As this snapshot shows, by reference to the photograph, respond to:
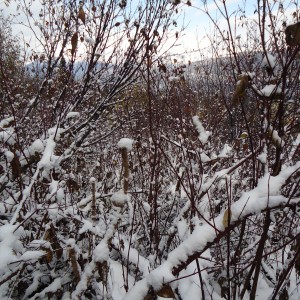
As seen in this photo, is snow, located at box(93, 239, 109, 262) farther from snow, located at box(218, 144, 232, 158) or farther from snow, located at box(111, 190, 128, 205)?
snow, located at box(218, 144, 232, 158)

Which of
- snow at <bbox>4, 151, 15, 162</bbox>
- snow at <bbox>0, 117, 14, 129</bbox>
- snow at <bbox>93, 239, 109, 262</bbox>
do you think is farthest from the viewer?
snow at <bbox>0, 117, 14, 129</bbox>

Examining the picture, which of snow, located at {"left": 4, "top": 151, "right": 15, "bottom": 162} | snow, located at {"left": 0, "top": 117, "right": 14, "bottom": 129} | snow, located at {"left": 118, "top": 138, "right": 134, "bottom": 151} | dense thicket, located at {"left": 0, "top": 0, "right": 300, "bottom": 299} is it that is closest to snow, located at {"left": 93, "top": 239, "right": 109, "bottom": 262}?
dense thicket, located at {"left": 0, "top": 0, "right": 300, "bottom": 299}

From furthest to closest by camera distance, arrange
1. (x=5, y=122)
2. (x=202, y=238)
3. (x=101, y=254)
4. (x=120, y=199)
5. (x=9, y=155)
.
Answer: (x=5, y=122), (x=9, y=155), (x=101, y=254), (x=120, y=199), (x=202, y=238)

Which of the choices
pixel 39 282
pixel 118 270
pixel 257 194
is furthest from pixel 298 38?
pixel 39 282

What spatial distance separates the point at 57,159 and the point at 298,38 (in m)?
1.52

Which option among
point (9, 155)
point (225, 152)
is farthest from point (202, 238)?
point (9, 155)

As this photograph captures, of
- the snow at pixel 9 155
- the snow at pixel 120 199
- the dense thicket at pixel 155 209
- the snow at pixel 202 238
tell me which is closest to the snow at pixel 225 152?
the dense thicket at pixel 155 209

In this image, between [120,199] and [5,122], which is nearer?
[120,199]

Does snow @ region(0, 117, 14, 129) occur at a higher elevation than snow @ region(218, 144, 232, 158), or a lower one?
higher

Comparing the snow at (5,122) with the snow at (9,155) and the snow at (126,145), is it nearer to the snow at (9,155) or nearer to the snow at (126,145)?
the snow at (9,155)

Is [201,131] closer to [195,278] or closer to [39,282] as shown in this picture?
[195,278]

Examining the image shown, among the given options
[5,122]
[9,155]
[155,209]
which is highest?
[5,122]

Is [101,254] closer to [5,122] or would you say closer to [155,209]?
[155,209]

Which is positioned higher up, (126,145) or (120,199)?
(126,145)
